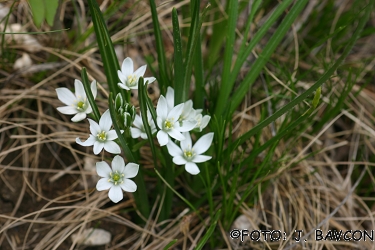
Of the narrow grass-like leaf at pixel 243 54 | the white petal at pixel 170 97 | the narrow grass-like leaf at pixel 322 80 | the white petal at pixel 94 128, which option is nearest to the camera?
the narrow grass-like leaf at pixel 322 80

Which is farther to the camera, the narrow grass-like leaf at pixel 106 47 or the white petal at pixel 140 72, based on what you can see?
the white petal at pixel 140 72

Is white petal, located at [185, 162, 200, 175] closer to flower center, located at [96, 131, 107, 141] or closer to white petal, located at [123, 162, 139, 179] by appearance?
white petal, located at [123, 162, 139, 179]

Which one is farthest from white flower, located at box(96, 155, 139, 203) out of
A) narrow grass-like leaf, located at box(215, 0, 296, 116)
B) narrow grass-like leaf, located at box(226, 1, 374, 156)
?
narrow grass-like leaf, located at box(215, 0, 296, 116)

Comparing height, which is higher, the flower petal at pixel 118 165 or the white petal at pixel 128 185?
the flower petal at pixel 118 165

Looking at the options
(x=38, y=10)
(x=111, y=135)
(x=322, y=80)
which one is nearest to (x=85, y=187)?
(x=111, y=135)

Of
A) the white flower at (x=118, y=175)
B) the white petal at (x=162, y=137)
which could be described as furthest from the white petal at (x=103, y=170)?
the white petal at (x=162, y=137)

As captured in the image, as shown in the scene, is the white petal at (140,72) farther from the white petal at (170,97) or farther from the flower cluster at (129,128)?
the white petal at (170,97)
